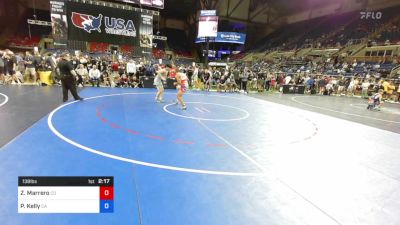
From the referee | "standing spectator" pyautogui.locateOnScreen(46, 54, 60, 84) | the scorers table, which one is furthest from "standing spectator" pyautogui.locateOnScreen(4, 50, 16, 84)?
the scorers table

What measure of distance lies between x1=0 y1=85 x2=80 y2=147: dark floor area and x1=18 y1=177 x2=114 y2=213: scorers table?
406 cm

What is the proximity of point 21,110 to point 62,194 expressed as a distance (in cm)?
751

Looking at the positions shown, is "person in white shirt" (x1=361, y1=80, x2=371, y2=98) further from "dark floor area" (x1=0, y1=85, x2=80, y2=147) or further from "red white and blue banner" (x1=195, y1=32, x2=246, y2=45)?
"red white and blue banner" (x1=195, y1=32, x2=246, y2=45)

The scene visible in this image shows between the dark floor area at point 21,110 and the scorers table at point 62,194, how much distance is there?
4.06 m

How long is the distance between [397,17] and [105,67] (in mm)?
29465

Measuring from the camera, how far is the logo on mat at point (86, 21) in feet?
64.5

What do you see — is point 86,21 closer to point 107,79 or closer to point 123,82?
point 107,79

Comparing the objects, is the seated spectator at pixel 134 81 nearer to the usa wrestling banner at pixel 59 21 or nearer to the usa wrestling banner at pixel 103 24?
the usa wrestling banner at pixel 103 24

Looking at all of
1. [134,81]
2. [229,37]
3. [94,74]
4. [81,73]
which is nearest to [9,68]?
[81,73]

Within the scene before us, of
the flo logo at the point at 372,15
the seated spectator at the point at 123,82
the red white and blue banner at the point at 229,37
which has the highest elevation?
the flo logo at the point at 372,15

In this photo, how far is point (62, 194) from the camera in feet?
5.54

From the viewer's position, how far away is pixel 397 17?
2662 centimetres

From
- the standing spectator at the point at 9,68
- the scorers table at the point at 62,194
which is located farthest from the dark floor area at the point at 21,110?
the standing spectator at the point at 9,68

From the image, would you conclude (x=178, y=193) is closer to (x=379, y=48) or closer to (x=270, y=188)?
(x=270, y=188)
